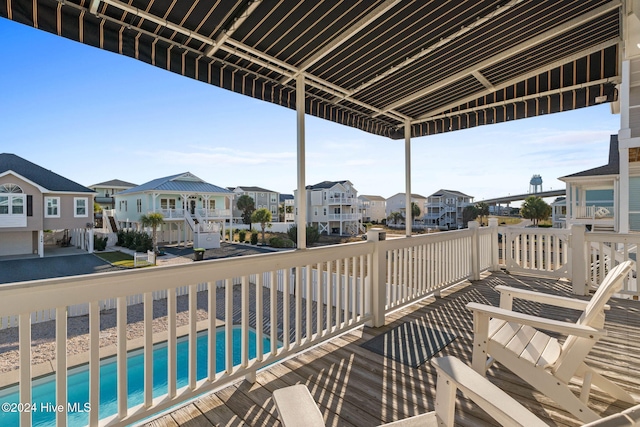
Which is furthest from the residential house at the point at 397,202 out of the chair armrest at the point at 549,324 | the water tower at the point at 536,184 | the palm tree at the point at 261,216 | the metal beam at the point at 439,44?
the chair armrest at the point at 549,324

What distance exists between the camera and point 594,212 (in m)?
11.3

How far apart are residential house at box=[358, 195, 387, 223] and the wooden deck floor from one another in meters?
26.9

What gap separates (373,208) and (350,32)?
32.9 meters

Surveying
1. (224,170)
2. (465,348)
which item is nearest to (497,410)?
(465,348)

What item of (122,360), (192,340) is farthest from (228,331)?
(122,360)

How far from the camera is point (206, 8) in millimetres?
1944

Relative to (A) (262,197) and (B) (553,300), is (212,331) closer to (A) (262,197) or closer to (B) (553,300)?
(B) (553,300)

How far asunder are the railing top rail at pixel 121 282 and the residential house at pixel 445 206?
112 ft

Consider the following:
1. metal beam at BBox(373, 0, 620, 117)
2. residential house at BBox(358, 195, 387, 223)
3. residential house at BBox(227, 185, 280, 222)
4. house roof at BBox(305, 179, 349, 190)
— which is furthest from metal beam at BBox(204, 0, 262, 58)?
residential house at BBox(358, 195, 387, 223)

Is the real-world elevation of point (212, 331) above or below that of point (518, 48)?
below

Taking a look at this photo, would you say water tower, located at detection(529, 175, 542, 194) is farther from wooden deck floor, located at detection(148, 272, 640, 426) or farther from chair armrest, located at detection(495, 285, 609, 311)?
chair armrest, located at detection(495, 285, 609, 311)

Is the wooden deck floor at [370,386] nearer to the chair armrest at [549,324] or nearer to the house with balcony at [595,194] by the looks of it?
the chair armrest at [549,324]

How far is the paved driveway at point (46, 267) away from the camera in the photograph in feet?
13.5

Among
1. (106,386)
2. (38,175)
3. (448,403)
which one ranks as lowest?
(106,386)
